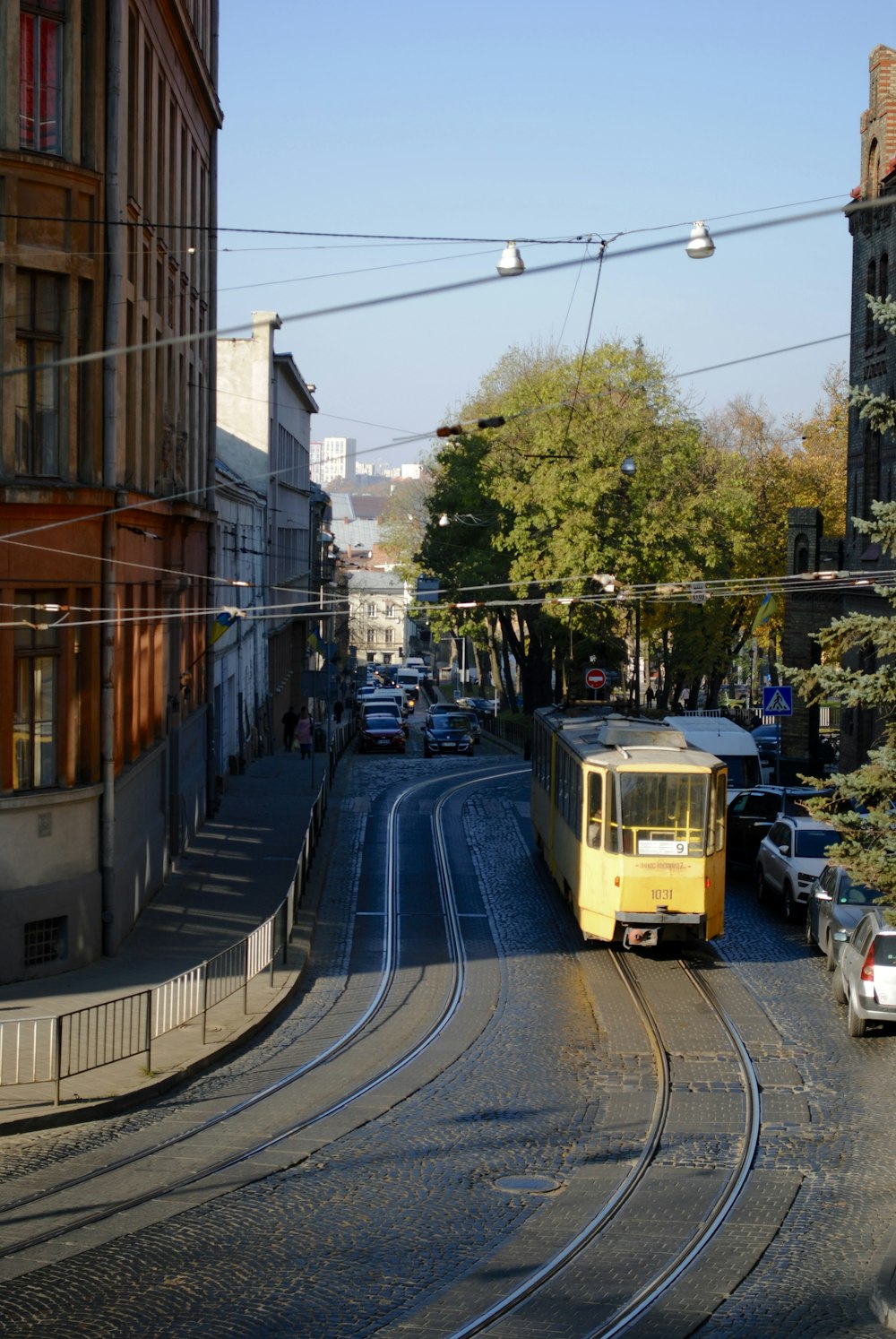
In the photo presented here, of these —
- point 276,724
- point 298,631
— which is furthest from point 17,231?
point 298,631

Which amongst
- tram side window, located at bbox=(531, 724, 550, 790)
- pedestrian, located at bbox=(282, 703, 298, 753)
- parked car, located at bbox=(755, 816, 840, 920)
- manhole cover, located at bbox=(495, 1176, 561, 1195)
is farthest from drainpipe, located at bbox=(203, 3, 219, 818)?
manhole cover, located at bbox=(495, 1176, 561, 1195)

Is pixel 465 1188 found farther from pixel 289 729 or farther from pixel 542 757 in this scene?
pixel 289 729

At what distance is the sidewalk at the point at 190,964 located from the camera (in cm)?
1386

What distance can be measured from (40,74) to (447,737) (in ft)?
122

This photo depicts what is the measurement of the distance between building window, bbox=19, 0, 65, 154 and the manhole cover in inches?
515

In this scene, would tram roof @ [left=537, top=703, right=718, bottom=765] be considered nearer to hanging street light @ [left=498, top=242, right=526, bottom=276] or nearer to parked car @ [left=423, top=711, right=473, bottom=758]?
hanging street light @ [left=498, top=242, right=526, bottom=276]

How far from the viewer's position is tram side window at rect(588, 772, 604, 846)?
798 inches

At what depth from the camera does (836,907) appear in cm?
1944

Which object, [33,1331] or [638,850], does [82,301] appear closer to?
[638,850]

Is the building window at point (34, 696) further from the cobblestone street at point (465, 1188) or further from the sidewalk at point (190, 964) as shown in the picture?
the cobblestone street at point (465, 1188)

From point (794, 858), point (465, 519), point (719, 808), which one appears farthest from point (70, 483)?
point (465, 519)

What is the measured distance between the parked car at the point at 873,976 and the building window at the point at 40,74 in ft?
42.5

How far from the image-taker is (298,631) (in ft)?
249

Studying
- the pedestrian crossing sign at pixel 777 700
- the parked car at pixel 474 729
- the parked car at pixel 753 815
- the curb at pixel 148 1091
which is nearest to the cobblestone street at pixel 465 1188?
the curb at pixel 148 1091
